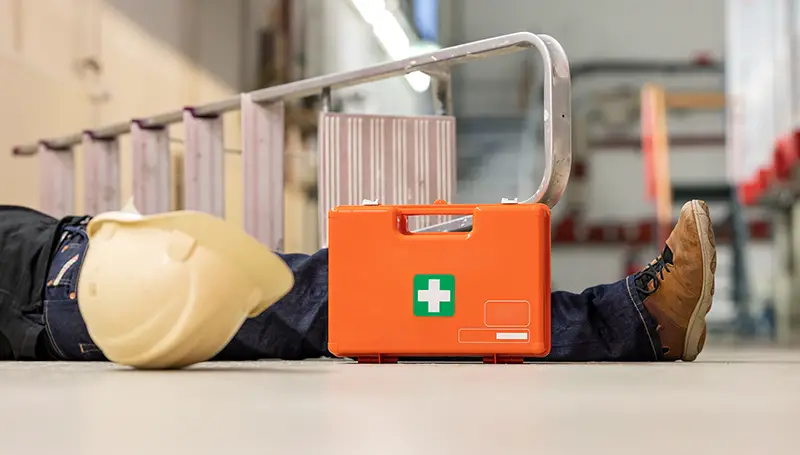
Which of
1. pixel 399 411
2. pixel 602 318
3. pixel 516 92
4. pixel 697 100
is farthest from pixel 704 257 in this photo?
pixel 516 92

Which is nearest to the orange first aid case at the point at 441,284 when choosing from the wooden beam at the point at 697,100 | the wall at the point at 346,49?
the wall at the point at 346,49

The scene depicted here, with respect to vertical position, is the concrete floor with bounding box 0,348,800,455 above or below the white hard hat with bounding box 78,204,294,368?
below

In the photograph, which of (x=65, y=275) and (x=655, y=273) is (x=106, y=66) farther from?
(x=655, y=273)

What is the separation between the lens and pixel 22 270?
1827 mm

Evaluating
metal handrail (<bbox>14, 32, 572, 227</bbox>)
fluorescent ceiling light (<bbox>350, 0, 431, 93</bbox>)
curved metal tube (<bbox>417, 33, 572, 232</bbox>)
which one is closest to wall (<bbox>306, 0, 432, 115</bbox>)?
fluorescent ceiling light (<bbox>350, 0, 431, 93</bbox>)

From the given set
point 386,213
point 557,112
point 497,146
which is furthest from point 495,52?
point 497,146

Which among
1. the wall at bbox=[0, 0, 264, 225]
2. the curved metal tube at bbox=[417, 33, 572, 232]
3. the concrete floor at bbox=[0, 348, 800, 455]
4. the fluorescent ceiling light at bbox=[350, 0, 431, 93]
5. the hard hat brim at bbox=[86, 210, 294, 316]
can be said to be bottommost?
the concrete floor at bbox=[0, 348, 800, 455]

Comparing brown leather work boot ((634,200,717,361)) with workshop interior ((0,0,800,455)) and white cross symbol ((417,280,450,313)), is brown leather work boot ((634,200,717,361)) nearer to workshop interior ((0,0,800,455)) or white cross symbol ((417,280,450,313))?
workshop interior ((0,0,800,455))

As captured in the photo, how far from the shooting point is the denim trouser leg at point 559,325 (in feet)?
5.83

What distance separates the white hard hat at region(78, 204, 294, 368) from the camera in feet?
4.52

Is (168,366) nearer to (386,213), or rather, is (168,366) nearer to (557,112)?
(386,213)

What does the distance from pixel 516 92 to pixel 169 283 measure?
24.5 ft

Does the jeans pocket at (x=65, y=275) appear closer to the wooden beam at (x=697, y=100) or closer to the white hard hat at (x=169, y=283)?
the white hard hat at (x=169, y=283)

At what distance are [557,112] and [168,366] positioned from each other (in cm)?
78
